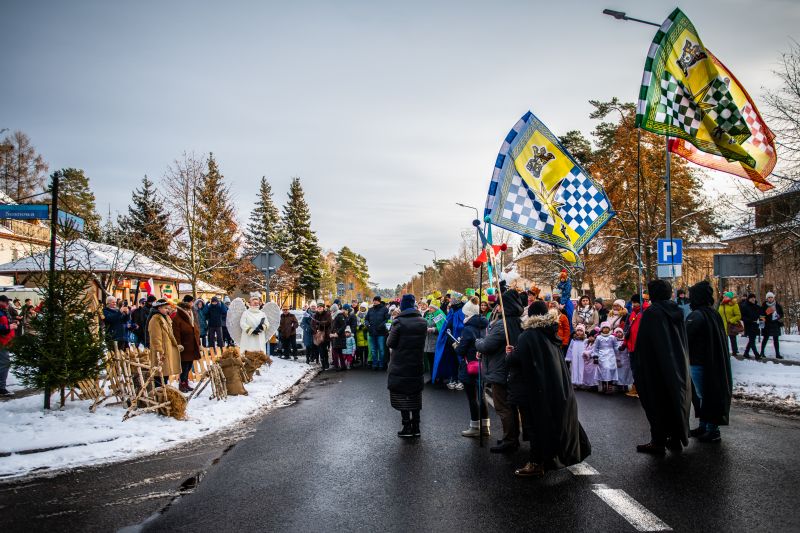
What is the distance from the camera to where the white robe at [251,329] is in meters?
15.1

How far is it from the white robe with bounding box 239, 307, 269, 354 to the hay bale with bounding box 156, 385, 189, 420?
589 centimetres

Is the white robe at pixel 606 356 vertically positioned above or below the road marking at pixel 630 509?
above

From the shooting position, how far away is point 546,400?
18.7 ft

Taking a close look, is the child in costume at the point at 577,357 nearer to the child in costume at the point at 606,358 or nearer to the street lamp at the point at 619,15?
the child in costume at the point at 606,358

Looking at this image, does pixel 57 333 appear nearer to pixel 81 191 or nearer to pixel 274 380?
pixel 274 380

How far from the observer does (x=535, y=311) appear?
6.07m

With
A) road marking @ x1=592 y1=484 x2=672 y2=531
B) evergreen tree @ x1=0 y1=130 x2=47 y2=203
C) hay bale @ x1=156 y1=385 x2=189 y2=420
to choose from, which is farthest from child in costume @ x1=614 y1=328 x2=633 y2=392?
evergreen tree @ x1=0 y1=130 x2=47 y2=203

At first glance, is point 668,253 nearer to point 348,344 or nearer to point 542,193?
point 542,193

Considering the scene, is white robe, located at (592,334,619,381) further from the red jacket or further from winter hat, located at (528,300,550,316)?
the red jacket

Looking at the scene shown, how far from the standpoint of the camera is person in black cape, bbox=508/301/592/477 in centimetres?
567

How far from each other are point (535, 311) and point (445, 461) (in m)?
1.99

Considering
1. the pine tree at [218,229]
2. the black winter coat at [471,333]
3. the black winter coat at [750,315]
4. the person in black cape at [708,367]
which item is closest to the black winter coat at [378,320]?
the black winter coat at [471,333]

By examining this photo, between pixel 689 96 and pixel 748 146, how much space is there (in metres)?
1.41

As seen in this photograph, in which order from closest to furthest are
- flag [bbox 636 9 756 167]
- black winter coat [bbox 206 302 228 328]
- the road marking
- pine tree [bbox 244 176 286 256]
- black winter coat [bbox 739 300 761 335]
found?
the road marking, flag [bbox 636 9 756 167], black winter coat [bbox 739 300 761 335], black winter coat [bbox 206 302 228 328], pine tree [bbox 244 176 286 256]
